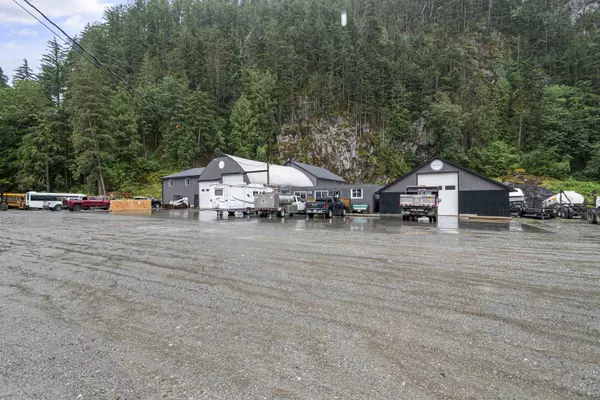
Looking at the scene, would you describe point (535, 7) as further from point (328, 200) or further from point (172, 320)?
point (172, 320)

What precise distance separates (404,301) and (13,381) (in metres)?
4.81

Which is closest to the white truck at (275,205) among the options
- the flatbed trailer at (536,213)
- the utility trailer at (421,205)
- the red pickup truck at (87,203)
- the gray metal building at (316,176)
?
the utility trailer at (421,205)

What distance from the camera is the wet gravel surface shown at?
2799mm

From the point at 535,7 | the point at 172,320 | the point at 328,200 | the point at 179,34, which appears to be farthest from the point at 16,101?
the point at 535,7

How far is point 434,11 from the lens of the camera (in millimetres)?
94875

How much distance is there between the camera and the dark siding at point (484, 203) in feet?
92.7

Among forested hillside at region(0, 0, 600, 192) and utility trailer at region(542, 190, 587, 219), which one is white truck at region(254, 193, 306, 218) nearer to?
utility trailer at region(542, 190, 587, 219)

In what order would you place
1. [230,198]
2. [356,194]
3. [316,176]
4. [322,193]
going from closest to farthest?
1. [230,198]
2. [356,194]
3. [322,193]
4. [316,176]

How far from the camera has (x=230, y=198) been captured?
1081 inches

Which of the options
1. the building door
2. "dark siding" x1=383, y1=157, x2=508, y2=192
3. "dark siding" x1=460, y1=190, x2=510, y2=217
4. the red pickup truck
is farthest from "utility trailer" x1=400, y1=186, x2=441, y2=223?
the red pickup truck

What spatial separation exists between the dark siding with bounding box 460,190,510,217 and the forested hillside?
859 inches

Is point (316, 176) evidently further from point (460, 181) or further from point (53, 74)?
point (53, 74)

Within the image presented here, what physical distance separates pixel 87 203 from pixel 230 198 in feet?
75.0

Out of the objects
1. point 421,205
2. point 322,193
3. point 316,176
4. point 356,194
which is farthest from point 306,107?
point 421,205
